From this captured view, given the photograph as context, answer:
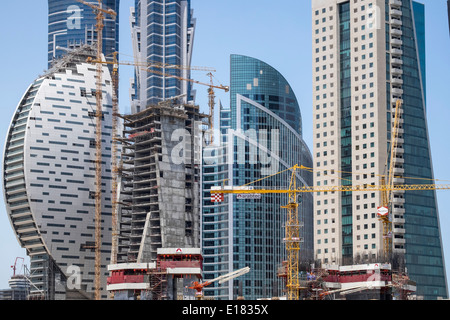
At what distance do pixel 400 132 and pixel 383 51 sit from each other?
17.4 meters

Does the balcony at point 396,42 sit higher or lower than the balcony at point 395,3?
lower

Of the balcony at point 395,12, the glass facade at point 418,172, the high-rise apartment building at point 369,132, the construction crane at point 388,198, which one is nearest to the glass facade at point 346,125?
the high-rise apartment building at point 369,132

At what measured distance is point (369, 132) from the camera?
159875mm

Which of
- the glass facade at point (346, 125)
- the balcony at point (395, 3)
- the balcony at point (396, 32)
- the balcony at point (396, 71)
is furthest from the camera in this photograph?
the balcony at point (395, 3)

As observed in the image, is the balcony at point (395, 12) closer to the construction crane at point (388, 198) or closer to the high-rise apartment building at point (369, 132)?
the high-rise apartment building at point (369, 132)

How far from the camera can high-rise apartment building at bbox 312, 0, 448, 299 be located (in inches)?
6176

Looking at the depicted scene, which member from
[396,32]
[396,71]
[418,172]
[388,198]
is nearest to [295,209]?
[388,198]

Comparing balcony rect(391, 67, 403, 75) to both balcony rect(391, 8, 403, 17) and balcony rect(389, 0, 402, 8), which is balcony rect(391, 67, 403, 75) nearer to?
balcony rect(391, 8, 403, 17)

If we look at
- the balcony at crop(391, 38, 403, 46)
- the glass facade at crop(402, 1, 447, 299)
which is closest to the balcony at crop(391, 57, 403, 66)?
the glass facade at crop(402, 1, 447, 299)

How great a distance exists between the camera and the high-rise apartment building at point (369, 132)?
515ft
